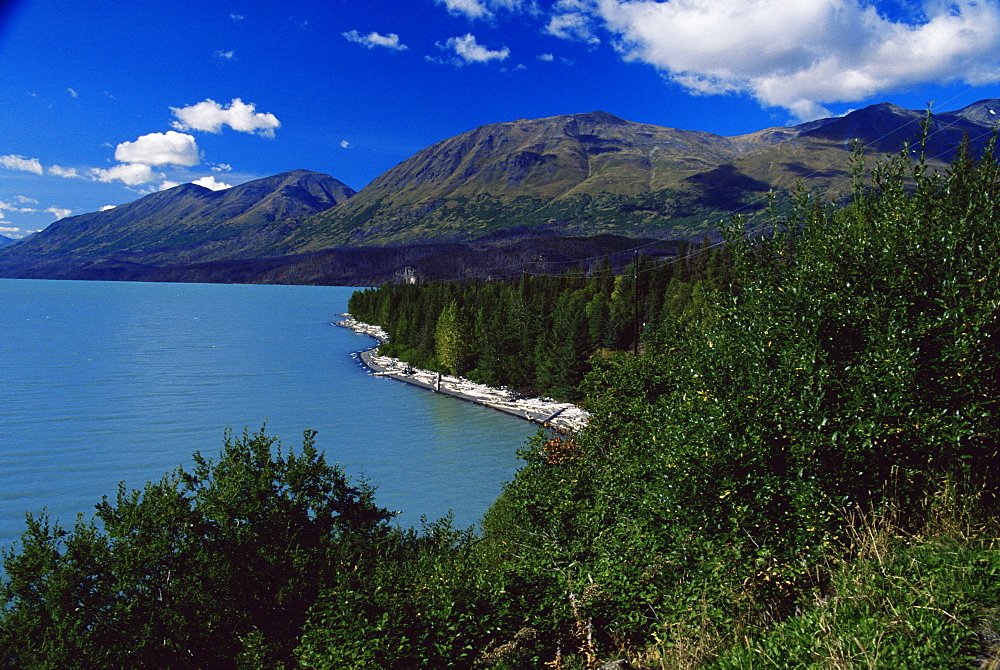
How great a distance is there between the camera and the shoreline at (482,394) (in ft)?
228

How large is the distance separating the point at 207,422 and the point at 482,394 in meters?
36.0

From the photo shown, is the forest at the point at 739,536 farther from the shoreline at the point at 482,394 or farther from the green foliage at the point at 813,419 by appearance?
the shoreline at the point at 482,394

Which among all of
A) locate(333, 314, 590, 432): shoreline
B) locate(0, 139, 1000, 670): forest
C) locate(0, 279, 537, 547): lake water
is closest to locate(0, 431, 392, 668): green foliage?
locate(0, 139, 1000, 670): forest

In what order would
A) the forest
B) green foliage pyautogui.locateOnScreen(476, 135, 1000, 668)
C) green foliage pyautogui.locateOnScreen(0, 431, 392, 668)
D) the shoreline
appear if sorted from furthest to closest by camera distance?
the shoreline, green foliage pyautogui.locateOnScreen(0, 431, 392, 668), green foliage pyautogui.locateOnScreen(476, 135, 1000, 668), the forest

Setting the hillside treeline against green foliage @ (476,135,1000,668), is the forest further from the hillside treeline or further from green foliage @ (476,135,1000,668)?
the hillside treeline

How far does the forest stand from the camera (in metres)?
8.42

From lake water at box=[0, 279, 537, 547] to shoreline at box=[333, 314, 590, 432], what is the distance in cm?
219

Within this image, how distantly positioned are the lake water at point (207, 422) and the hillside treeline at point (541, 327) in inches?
387

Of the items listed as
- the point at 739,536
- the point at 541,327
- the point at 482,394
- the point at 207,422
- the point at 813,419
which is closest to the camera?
the point at 813,419

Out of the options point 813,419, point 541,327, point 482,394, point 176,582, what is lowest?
point 482,394

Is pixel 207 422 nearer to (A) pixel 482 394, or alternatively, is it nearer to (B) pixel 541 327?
(A) pixel 482 394

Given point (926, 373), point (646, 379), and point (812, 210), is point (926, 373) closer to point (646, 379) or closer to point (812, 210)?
point (812, 210)

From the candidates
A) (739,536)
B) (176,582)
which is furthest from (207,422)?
(739,536)

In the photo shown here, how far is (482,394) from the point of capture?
85.4 meters
